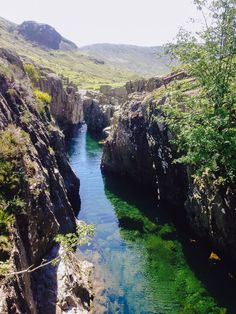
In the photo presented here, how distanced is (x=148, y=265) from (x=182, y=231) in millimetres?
7523

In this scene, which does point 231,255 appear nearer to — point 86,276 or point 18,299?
point 86,276

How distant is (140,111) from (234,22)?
27.7 metres

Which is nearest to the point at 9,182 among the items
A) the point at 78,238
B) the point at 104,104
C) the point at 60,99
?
the point at 78,238

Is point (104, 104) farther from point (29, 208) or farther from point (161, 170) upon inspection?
point (29, 208)

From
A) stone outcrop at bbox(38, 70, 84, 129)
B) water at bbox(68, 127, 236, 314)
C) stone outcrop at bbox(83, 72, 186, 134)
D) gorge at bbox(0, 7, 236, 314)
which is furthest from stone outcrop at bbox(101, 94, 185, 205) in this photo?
stone outcrop at bbox(38, 70, 84, 129)

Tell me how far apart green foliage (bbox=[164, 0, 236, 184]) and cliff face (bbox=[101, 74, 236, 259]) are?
350 cm

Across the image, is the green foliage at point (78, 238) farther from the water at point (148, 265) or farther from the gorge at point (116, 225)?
the water at point (148, 265)

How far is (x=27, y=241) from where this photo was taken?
19828 mm

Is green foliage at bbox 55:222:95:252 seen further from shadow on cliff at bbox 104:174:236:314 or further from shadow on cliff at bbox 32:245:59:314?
shadow on cliff at bbox 104:174:236:314

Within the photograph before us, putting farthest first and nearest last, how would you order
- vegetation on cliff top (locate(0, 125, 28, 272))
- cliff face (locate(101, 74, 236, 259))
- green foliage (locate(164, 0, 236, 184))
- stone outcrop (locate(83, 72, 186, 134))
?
stone outcrop (locate(83, 72, 186, 134)) → cliff face (locate(101, 74, 236, 259)) → green foliage (locate(164, 0, 236, 184)) → vegetation on cliff top (locate(0, 125, 28, 272))

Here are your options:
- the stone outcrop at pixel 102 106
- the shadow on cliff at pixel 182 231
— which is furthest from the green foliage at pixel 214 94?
the stone outcrop at pixel 102 106

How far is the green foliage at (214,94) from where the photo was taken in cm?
2386

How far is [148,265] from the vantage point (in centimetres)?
2998

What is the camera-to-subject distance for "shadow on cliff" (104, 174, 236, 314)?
26.6m
